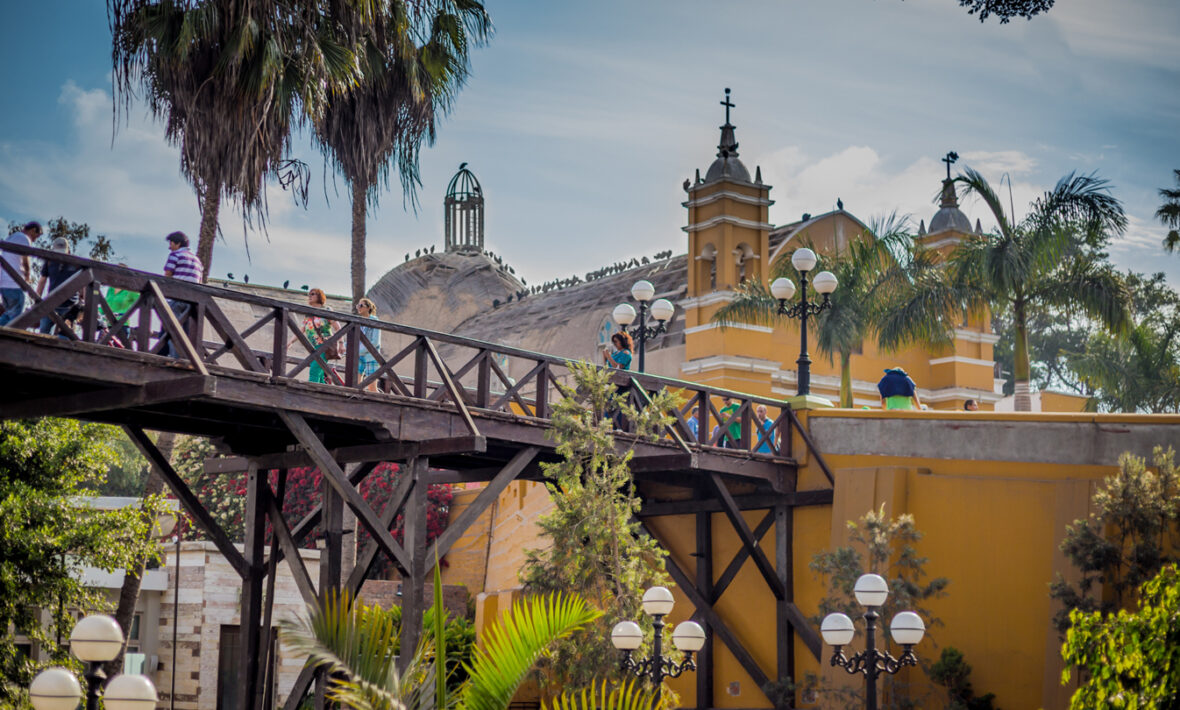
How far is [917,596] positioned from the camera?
1596 centimetres

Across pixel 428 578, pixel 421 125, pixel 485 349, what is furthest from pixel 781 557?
pixel 421 125

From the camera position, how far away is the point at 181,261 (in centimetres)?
1342

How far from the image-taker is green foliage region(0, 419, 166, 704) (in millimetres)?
15188

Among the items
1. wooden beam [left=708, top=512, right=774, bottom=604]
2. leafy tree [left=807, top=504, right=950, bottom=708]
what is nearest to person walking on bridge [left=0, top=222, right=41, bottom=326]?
leafy tree [left=807, top=504, right=950, bottom=708]

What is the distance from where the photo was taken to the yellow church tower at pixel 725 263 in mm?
28875

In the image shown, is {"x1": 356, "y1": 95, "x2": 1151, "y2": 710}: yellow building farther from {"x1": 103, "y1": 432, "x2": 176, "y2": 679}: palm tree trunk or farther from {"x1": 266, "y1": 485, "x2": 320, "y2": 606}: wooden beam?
{"x1": 103, "y1": 432, "x2": 176, "y2": 679}: palm tree trunk

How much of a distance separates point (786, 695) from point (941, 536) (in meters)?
2.91

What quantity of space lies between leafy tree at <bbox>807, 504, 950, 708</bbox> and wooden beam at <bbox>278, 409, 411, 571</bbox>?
5.38 metres

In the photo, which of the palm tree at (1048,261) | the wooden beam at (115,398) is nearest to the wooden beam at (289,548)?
the wooden beam at (115,398)

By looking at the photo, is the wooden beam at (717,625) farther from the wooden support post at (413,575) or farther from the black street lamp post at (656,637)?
the wooden support post at (413,575)

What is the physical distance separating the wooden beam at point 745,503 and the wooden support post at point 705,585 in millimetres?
356

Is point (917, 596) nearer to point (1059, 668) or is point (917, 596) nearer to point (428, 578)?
point (1059, 668)

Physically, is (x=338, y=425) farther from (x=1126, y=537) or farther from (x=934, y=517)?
(x=1126, y=537)

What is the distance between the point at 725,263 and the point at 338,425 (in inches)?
627
